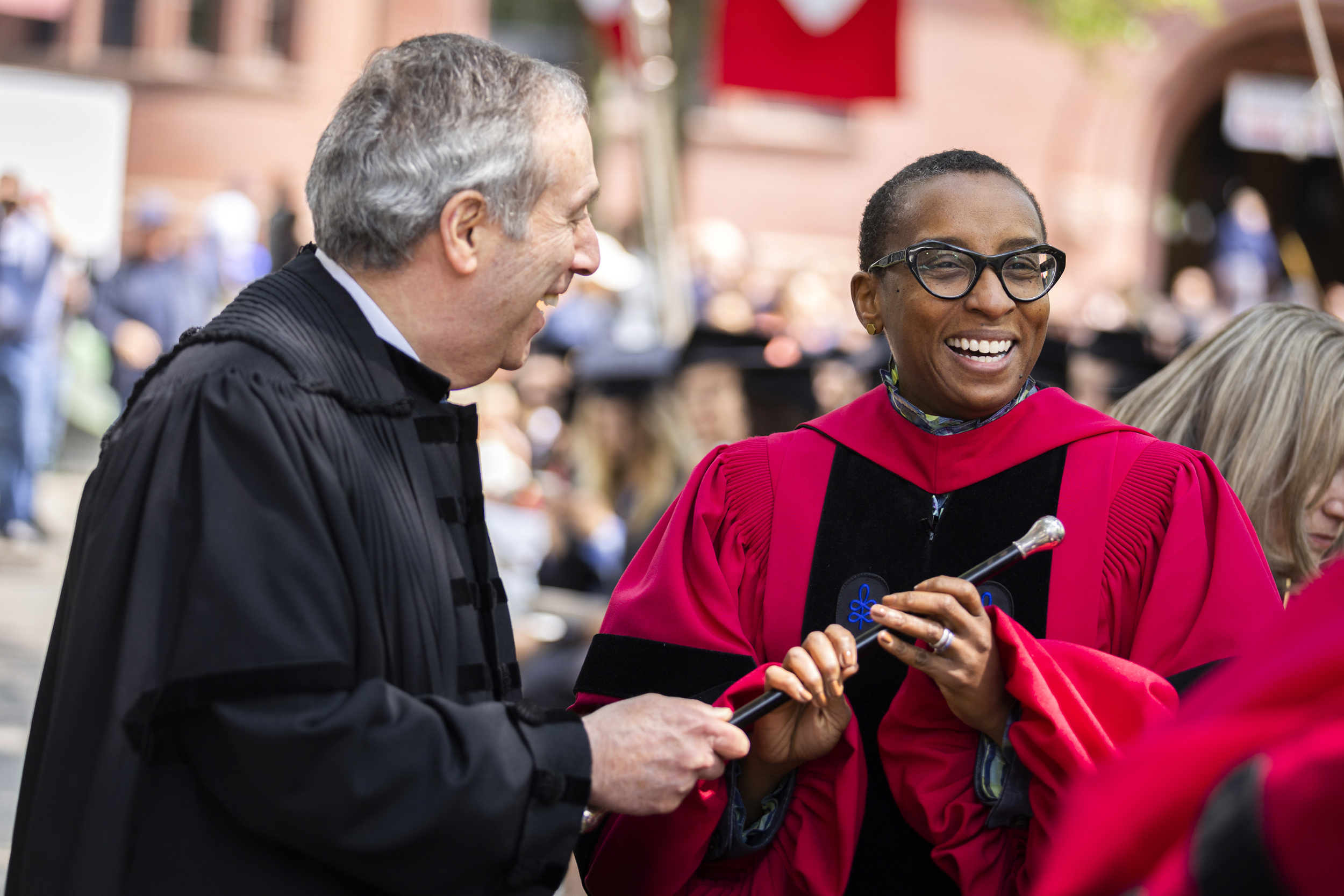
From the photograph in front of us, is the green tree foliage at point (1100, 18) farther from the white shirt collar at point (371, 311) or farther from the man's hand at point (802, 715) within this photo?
the white shirt collar at point (371, 311)

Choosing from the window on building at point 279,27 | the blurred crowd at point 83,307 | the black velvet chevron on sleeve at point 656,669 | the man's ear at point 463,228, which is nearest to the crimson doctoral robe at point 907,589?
the black velvet chevron on sleeve at point 656,669

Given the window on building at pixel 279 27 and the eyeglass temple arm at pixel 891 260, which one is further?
the window on building at pixel 279 27

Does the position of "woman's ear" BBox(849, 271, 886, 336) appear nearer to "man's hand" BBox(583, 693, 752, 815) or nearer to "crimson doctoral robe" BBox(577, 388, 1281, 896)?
"crimson doctoral robe" BBox(577, 388, 1281, 896)

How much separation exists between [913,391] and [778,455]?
0.26 metres

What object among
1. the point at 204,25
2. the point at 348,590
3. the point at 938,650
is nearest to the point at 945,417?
the point at 938,650

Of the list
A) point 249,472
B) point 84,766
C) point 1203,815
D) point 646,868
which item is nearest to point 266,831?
point 84,766

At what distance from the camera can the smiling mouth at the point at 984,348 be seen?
7.55 feet

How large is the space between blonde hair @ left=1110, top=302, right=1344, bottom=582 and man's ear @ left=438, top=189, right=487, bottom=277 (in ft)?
5.00

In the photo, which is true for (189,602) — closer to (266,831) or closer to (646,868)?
(266,831)

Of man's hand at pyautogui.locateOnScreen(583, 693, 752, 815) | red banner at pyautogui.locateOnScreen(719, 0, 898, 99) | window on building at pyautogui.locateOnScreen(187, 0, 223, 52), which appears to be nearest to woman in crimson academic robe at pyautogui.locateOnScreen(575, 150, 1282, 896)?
man's hand at pyautogui.locateOnScreen(583, 693, 752, 815)

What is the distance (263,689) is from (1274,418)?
198 centimetres

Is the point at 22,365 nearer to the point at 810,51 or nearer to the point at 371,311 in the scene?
the point at 810,51

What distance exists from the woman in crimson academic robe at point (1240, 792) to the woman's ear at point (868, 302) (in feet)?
4.36

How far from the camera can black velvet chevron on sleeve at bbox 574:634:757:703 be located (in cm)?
228
